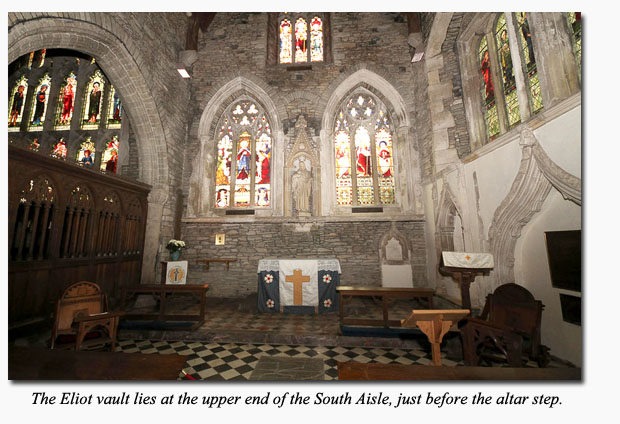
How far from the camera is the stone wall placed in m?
6.46

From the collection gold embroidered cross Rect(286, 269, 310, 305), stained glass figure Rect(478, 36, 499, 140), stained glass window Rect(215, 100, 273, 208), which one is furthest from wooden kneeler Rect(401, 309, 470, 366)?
stained glass window Rect(215, 100, 273, 208)

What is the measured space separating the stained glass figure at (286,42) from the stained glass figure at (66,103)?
249 inches

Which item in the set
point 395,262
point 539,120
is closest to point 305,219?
point 395,262

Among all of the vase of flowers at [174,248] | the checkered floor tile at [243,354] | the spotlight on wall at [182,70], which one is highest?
the spotlight on wall at [182,70]

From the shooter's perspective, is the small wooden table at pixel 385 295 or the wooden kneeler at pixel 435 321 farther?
the small wooden table at pixel 385 295

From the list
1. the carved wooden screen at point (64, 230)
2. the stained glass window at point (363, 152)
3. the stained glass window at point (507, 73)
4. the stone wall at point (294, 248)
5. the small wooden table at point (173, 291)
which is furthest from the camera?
the stained glass window at point (363, 152)

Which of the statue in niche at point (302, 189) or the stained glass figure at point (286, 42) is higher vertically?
the stained glass figure at point (286, 42)

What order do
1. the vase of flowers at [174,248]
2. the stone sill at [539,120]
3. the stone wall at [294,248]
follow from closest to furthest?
the stone sill at [539,120] < the vase of flowers at [174,248] < the stone wall at [294,248]

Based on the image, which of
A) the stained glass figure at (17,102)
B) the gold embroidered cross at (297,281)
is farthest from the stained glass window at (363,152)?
the stained glass figure at (17,102)

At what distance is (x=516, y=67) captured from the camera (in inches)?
159

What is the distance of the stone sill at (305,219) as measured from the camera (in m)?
6.52

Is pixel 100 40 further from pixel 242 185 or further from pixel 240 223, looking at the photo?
pixel 240 223

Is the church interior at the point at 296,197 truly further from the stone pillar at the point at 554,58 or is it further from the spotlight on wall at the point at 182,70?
the spotlight on wall at the point at 182,70
